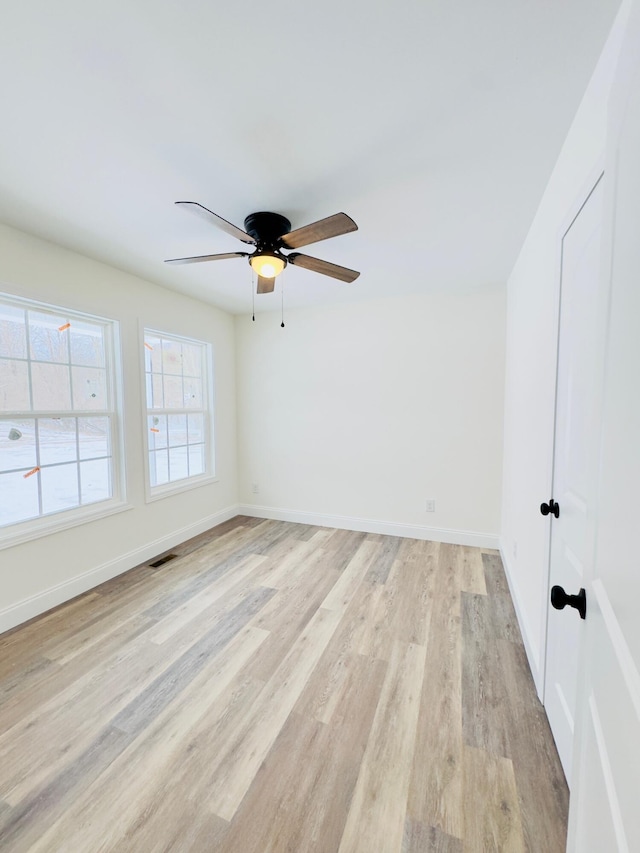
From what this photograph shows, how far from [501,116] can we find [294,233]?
0.94m

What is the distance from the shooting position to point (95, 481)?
9.04ft

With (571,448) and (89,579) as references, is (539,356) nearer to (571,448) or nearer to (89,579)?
(571,448)

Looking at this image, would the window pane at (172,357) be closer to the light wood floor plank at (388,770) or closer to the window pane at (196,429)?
the window pane at (196,429)

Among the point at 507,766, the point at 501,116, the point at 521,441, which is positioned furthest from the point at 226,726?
the point at 501,116

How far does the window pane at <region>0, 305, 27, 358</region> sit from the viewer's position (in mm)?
2205

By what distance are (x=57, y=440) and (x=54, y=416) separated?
0.58 feet

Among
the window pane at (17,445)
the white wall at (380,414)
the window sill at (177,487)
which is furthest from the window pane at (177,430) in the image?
the window pane at (17,445)

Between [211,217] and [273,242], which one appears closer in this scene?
[211,217]

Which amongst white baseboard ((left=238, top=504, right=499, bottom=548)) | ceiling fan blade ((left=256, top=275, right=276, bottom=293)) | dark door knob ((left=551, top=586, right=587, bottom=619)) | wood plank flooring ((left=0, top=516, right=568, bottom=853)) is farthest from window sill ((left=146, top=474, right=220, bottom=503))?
dark door knob ((left=551, top=586, right=587, bottom=619))

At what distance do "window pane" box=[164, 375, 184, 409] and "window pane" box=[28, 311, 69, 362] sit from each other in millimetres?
947

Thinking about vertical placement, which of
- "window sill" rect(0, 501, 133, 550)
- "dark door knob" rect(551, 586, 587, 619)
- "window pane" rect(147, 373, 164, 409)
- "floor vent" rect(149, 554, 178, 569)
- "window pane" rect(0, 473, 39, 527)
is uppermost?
"window pane" rect(147, 373, 164, 409)

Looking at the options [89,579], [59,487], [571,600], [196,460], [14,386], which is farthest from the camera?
[196,460]

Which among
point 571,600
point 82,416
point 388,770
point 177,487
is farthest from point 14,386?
point 571,600

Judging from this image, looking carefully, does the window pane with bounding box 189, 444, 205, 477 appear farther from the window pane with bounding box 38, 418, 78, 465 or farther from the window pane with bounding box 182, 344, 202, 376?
the window pane with bounding box 38, 418, 78, 465
